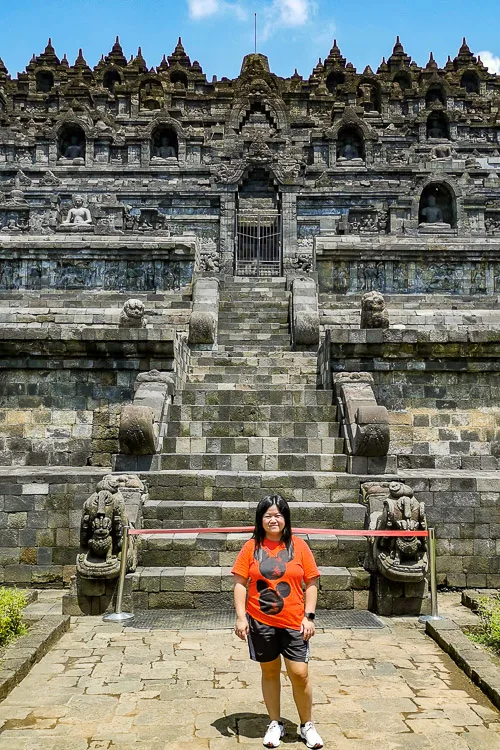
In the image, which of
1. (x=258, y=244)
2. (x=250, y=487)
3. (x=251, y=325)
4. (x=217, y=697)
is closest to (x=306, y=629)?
(x=217, y=697)

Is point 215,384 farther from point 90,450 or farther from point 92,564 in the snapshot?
point 92,564

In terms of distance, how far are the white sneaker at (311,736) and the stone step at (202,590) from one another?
3591mm

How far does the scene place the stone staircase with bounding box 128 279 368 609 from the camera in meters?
8.40

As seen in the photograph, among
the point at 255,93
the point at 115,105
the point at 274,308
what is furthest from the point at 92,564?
the point at 115,105

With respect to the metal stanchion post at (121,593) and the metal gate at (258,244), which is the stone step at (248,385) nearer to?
the metal stanchion post at (121,593)

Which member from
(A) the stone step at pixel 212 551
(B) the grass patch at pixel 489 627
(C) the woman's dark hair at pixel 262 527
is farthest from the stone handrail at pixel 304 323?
(C) the woman's dark hair at pixel 262 527

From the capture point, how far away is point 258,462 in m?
10.7

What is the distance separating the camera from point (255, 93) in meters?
A: 37.0

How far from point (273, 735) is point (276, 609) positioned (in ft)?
2.88

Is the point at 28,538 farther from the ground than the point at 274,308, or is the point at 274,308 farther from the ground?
the point at 274,308

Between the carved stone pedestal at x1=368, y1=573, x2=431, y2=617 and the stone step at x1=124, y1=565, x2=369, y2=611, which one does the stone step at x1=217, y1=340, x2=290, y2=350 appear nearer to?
the stone step at x1=124, y1=565, x2=369, y2=611

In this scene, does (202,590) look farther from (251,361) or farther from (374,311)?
(374,311)

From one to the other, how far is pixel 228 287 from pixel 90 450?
8068 millimetres

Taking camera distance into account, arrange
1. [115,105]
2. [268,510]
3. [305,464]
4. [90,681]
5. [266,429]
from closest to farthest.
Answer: [268,510] → [90,681] → [305,464] → [266,429] → [115,105]
